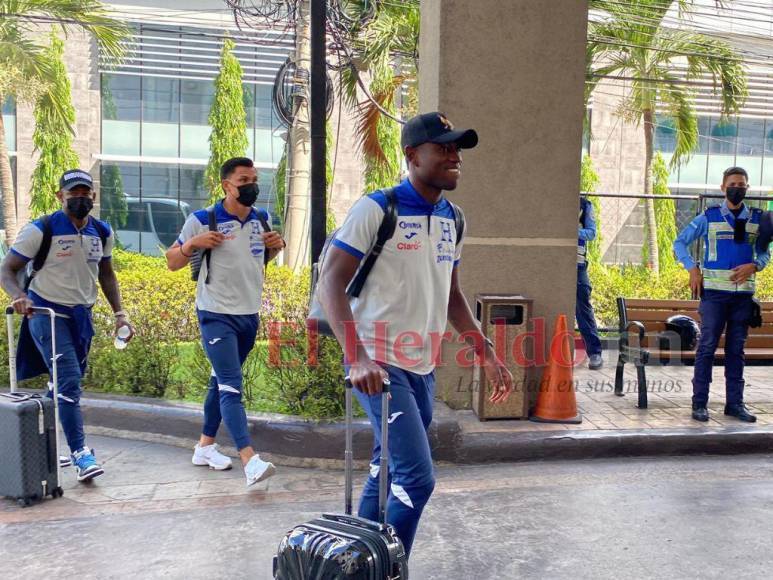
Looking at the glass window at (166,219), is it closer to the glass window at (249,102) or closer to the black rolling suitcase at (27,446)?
the glass window at (249,102)

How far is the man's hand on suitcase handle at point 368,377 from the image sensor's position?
3.02 meters

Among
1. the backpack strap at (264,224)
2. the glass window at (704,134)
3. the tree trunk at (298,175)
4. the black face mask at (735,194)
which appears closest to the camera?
the backpack strap at (264,224)

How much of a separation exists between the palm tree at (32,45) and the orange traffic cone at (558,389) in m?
13.9

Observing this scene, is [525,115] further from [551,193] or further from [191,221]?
[191,221]

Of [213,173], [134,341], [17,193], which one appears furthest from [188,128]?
[134,341]

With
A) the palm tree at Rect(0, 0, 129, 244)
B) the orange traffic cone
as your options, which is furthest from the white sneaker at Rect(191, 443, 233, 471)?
the palm tree at Rect(0, 0, 129, 244)

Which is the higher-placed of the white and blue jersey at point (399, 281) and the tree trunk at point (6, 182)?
the tree trunk at point (6, 182)

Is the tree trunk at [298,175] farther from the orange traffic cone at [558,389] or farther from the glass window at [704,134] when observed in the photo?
the glass window at [704,134]

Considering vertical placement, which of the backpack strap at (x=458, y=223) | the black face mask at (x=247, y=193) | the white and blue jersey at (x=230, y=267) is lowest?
the white and blue jersey at (x=230, y=267)

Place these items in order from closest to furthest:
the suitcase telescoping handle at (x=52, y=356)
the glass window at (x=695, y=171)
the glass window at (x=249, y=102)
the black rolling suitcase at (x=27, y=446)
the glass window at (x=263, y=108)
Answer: the black rolling suitcase at (x=27, y=446)
the suitcase telescoping handle at (x=52, y=356)
the glass window at (x=249, y=102)
the glass window at (x=263, y=108)
the glass window at (x=695, y=171)

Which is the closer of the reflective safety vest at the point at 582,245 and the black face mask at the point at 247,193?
the black face mask at the point at 247,193

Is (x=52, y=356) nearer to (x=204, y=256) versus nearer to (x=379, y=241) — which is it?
(x=204, y=256)

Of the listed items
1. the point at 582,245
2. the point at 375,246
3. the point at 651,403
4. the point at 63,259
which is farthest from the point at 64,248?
the point at 582,245

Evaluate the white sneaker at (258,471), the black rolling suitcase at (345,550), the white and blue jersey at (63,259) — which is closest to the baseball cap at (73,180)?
the white and blue jersey at (63,259)
